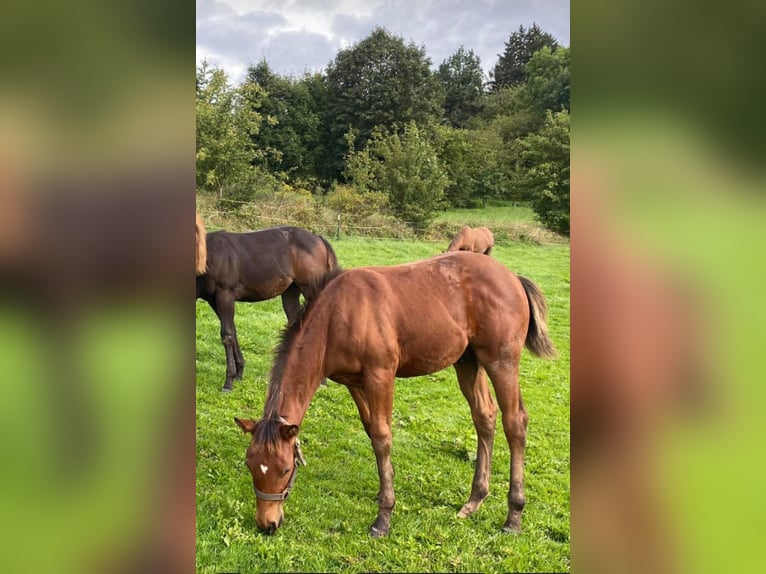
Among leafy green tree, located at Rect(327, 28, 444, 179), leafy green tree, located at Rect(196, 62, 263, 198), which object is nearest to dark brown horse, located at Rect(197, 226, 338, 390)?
leafy green tree, located at Rect(196, 62, 263, 198)

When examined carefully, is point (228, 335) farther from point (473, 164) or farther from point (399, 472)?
point (473, 164)

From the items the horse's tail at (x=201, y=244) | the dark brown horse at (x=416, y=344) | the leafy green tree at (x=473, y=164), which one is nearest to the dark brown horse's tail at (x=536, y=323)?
the dark brown horse at (x=416, y=344)

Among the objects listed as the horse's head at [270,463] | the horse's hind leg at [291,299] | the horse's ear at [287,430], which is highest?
the horse's hind leg at [291,299]

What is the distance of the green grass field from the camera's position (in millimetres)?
2402

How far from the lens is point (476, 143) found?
8.87 ft

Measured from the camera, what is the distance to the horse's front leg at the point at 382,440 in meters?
2.44

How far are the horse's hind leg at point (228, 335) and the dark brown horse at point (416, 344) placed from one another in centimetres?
71

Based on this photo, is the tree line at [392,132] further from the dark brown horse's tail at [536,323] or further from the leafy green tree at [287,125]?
the dark brown horse's tail at [536,323]

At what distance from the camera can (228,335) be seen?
3.05 m

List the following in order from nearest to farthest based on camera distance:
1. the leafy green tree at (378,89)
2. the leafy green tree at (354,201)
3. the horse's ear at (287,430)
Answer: the horse's ear at (287,430) < the leafy green tree at (378,89) < the leafy green tree at (354,201)
